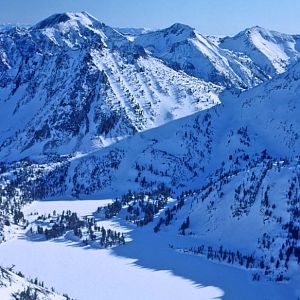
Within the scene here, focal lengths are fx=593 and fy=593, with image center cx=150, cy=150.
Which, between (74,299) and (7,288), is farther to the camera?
(74,299)

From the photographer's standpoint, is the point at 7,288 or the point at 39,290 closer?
the point at 7,288

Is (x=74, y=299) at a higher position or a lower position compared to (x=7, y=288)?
lower

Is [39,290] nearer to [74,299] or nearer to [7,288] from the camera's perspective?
[7,288]

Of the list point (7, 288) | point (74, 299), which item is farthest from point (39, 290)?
point (74, 299)

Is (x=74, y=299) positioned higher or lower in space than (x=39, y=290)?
lower

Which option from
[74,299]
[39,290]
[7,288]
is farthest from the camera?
[74,299]

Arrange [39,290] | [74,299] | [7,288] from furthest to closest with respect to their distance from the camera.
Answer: [74,299] < [39,290] < [7,288]

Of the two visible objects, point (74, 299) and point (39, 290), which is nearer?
point (39, 290)
